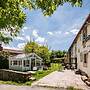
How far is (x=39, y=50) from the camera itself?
63.8 m

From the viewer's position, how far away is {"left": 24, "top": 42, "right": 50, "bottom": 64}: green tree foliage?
6144 centimetres

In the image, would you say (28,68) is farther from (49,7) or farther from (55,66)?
(49,7)

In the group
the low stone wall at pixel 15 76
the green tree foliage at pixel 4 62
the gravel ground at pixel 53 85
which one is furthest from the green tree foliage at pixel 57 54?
the gravel ground at pixel 53 85

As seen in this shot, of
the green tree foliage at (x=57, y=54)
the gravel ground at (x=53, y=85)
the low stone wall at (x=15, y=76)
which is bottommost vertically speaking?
the gravel ground at (x=53, y=85)

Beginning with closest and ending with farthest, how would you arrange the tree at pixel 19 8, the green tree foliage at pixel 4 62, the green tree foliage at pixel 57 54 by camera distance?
the tree at pixel 19 8 → the green tree foliage at pixel 4 62 → the green tree foliage at pixel 57 54

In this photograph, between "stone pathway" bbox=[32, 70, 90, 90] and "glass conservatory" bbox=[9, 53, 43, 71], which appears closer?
"stone pathway" bbox=[32, 70, 90, 90]

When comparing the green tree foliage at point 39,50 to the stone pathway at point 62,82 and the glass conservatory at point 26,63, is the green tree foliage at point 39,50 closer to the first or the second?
the glass conservatory at point 26,63

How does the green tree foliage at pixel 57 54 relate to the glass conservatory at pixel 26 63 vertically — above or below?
above

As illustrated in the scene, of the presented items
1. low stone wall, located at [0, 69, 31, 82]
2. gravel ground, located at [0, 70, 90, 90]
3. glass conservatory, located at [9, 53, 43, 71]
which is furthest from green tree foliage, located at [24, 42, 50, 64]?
gravel ground, located at [0, 70, 90, 90]

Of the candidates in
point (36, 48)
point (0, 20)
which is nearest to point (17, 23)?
point (0, 20)

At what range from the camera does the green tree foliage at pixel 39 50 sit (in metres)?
61.4

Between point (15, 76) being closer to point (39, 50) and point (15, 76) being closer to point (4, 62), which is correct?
point (4, 62)

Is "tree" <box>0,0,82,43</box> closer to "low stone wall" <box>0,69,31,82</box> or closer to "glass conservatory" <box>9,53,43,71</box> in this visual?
"low stone wall" <box>0,69,31,82</box>

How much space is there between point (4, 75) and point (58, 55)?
46.2 metres
